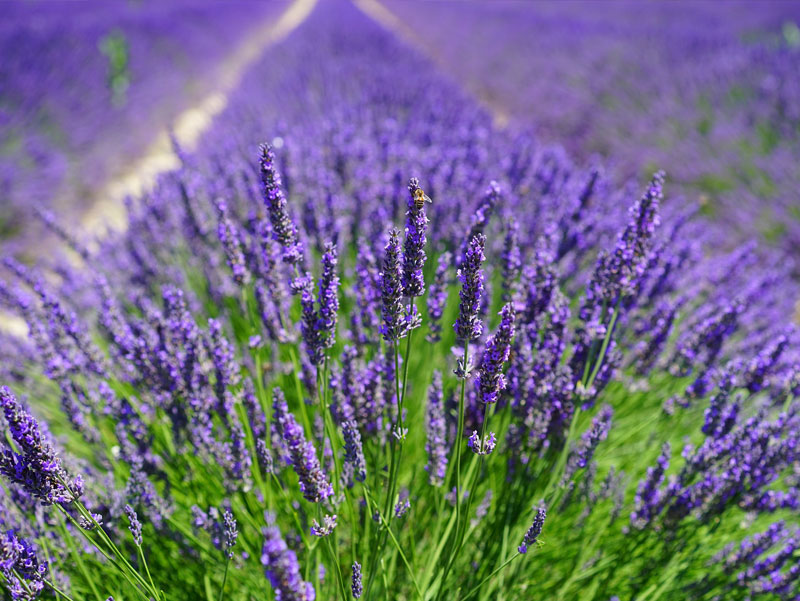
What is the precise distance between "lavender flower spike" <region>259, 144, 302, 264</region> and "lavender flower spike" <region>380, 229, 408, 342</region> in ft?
1.06

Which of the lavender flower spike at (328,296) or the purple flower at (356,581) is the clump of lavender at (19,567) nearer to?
the purple flower at (356,581)

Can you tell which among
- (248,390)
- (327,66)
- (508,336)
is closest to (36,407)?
(248,390)

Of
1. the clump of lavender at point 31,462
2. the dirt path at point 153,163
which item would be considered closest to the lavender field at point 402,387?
the clump of lavender at point 31,462

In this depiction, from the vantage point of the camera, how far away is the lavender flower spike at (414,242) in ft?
3.11

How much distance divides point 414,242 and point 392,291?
0.12m

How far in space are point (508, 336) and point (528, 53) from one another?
45.0ft

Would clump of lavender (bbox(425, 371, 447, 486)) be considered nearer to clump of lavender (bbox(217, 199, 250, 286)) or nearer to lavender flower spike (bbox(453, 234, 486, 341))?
lavender flower spike (bbox(453, 234, 486, 341))

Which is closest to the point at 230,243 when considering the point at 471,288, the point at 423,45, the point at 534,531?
the point at 471,288

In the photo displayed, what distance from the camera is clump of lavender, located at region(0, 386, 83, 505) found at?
0.91 meters

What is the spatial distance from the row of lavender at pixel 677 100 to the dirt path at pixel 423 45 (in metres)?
0.26

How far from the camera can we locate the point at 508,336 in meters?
0.99

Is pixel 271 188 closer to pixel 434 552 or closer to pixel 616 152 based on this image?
pixel 434 552

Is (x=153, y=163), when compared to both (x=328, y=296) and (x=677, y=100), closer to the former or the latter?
(x=328, y=296)

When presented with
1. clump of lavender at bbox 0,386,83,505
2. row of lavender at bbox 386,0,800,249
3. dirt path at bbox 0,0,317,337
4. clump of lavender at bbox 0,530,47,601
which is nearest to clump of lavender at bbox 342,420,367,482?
clump of lavender at bbox 0,386,83,505
